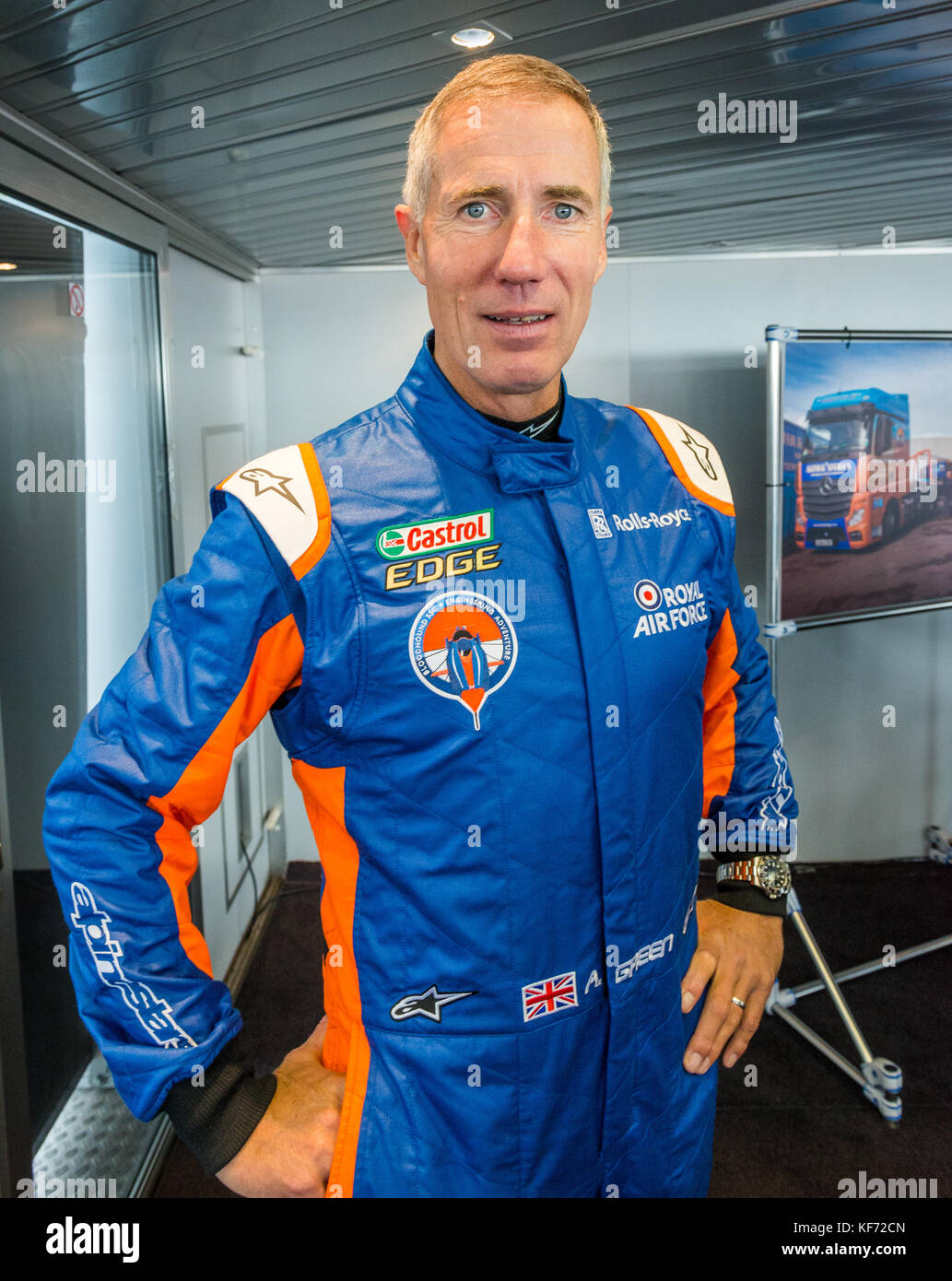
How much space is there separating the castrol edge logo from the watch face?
58cm

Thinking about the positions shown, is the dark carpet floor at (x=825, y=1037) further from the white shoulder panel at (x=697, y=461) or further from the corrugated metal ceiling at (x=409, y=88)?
the corrugated metal ceiling at (x=409, y=88)

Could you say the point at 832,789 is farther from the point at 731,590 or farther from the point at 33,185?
the point at 33,185

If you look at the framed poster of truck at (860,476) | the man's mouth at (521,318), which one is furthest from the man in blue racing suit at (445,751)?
the framed poster of truck at (860,476)

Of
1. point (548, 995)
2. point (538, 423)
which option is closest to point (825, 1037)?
point (548, 995)

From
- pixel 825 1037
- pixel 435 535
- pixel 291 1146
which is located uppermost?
pixel 435 535

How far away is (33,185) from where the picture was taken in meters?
1.52

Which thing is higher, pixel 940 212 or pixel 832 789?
pixel 940 212

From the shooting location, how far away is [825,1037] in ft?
8.73

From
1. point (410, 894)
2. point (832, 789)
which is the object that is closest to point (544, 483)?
point (410, 894)

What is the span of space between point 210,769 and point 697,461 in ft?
2.22

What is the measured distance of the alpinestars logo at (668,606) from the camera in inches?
41.2

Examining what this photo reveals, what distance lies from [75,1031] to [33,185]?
1.46 meters

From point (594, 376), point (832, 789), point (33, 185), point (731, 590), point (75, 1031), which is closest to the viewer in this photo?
point (731, 590)

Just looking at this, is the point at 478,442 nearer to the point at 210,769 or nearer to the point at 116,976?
the point at 210,769
